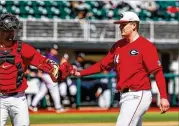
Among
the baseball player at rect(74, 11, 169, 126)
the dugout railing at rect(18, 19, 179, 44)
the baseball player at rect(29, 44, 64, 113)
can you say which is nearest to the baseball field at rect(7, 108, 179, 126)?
the baseball player at rect(29, 44, 64, 113)

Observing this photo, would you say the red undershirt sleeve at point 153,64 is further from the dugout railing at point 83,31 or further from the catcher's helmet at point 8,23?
the dugout railing at point 83,31

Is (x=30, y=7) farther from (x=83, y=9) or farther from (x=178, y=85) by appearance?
(x=178, y=85)

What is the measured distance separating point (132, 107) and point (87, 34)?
13.8 metres

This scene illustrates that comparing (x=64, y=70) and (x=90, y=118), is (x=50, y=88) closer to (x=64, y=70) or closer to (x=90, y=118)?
(x=90, y=118)

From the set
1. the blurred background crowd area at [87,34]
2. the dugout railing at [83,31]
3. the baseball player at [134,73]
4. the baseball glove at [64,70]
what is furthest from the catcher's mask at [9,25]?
the dugout railing at [83,31]

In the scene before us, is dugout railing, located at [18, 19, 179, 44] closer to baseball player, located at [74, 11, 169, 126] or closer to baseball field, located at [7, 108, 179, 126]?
baseball field, located at [7, 108, 179, 126]

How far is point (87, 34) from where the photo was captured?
68.1 ft

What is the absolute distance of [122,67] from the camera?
721 cm

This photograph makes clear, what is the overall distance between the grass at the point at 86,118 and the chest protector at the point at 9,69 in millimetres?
6798

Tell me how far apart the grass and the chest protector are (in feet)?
22.3

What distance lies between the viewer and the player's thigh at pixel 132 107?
7043 mm

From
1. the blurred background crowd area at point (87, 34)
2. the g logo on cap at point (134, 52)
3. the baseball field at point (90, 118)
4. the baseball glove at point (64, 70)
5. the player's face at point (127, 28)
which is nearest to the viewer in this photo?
the g logo on cap at point (134, 52)

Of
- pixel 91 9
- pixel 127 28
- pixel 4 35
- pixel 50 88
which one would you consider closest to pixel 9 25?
pixel 4 35

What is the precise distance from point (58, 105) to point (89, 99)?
3279mm
